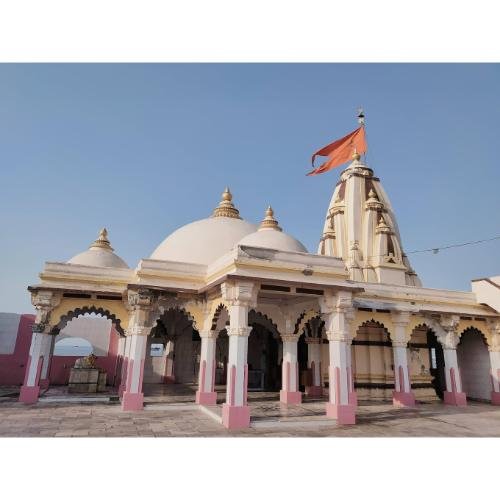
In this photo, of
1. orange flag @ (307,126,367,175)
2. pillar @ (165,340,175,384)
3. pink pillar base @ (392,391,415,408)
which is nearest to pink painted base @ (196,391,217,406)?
pink pillar base @ (392,391,415,408)

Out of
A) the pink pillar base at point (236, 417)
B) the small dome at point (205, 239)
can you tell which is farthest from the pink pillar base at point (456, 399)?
the small dome at point (205, 239)

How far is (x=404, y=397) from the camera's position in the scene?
13844 mm

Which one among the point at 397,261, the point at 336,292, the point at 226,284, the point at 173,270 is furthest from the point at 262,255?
the point at 397,261

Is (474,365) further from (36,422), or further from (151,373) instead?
(36,422)

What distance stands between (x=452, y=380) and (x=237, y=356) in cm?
1009

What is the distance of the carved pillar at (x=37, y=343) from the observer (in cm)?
1200

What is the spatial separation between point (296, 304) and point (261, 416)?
441 centimetres

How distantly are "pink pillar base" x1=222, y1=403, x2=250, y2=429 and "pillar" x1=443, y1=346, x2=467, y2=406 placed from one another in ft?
31.7

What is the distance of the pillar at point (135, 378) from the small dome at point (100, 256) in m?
5.27

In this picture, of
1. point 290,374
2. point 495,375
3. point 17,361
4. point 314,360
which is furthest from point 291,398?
point 17,361

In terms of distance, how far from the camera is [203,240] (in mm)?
18047

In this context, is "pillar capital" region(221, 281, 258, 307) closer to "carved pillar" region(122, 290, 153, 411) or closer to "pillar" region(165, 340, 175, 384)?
"carved pillar" region(122, 290, 153, 411)

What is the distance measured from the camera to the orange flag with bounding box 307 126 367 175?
20625 millimetres

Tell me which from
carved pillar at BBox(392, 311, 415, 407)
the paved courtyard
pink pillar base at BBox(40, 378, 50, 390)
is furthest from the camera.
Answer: pink pillar base at BBox(40, 378, 50, 390)
